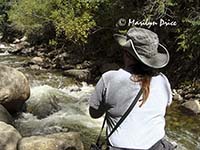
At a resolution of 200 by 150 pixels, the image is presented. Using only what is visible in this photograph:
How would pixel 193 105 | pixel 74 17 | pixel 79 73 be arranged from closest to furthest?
pixel 193 105 → pixel 79 73 → pixel 74 17

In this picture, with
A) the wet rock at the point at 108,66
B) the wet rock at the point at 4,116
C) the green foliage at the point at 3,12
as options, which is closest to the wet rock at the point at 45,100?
the wet rock at the point at 4,116

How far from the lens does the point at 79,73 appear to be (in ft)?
44.1

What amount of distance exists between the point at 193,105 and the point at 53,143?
4792mm

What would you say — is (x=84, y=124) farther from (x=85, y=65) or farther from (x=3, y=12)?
(x=3, y=12)

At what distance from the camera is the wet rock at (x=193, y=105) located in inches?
373

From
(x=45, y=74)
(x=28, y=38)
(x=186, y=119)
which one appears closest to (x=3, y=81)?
(x=186, y=119)

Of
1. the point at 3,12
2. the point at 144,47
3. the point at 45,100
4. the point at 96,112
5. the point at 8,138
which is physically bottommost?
the point at 3,12

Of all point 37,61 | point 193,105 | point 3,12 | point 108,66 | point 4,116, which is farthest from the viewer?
point 3,12

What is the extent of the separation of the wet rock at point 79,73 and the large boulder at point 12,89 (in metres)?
4.22

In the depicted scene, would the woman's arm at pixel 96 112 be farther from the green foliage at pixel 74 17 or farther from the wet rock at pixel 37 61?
the wet rock at pixel 37 61

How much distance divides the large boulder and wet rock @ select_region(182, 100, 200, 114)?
149 inches

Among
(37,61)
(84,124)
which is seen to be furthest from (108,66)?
(84,124)

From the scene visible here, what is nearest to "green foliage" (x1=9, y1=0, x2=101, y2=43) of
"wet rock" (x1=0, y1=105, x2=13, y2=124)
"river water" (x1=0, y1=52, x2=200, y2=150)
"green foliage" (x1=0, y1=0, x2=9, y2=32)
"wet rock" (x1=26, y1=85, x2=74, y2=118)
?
"wet rock" (x1=26, y1=85, x2=74, y2=118)

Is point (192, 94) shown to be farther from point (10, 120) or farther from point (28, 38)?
point (28, 38)
